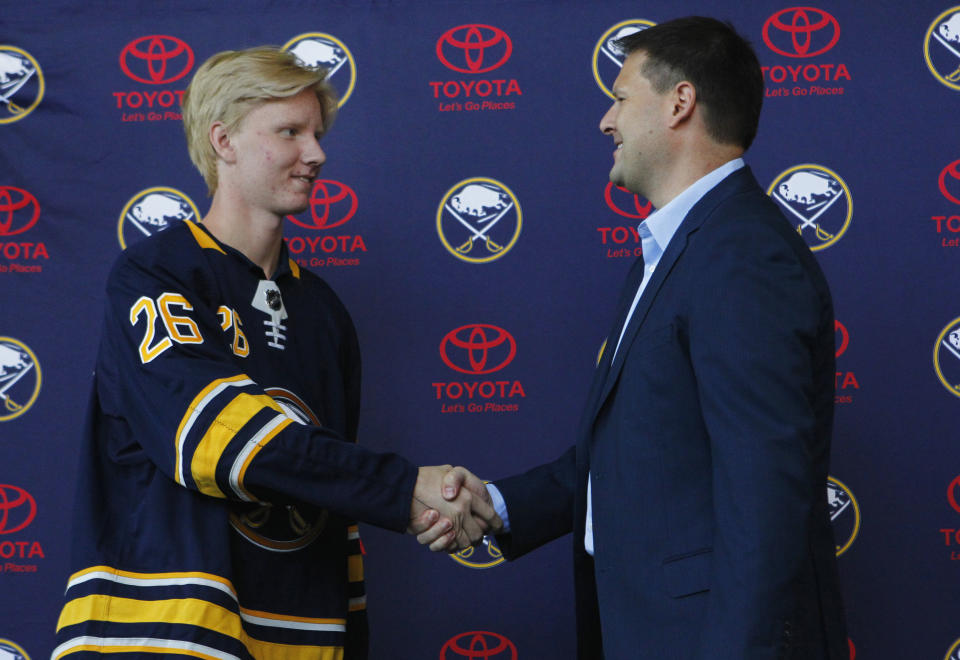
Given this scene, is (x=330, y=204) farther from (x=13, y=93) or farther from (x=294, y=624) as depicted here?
(x=294, y=624)

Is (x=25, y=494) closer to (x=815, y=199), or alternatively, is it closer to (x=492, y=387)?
(x=492, y=387)

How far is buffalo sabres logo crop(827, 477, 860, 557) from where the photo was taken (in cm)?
254

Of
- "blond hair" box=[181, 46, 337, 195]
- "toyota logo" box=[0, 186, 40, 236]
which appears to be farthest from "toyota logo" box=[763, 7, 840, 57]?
"toyota logo" box=[0, 186, 40, 236]

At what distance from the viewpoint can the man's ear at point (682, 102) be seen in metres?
1.67

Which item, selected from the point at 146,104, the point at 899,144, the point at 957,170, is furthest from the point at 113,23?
the point at 957,170

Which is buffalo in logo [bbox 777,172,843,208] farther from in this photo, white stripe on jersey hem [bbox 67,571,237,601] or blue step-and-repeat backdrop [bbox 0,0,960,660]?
white stripe on jersey hem [bbox 67,571,237,601]

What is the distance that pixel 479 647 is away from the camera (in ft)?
8.46

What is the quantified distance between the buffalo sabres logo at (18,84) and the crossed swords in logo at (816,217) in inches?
86.5

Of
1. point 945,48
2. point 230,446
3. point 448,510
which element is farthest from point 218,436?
point 945,48

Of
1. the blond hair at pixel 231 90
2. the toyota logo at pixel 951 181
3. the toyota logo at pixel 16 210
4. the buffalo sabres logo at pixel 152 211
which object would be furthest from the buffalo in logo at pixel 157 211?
the toyota logo at pixel 951 181

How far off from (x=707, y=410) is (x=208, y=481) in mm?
865

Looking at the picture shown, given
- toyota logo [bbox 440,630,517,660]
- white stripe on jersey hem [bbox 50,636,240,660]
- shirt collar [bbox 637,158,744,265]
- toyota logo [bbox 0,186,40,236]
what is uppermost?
toyota logo [bbox 0,186,40,236]

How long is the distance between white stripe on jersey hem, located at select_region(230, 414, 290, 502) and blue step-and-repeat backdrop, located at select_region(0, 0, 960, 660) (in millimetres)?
942

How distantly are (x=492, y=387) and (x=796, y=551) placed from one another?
56.0 inches
